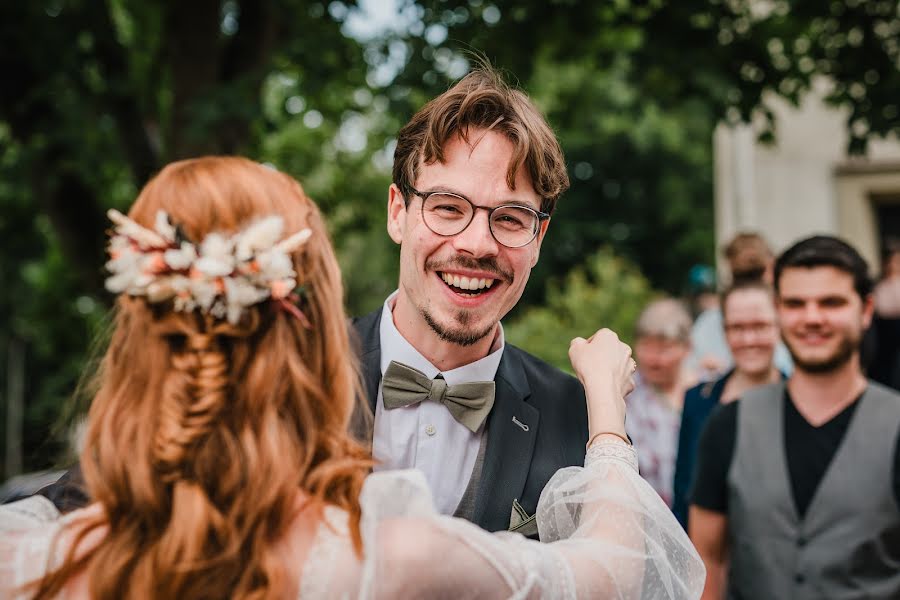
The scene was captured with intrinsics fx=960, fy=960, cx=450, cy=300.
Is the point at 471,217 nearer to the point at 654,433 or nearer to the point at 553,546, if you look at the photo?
the point at 553,546

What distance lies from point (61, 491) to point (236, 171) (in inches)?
31.4

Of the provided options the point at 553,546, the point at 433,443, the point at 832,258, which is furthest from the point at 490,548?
the point at 832,258

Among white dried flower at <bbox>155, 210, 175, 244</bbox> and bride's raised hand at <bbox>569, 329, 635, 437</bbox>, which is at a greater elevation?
white dried flower at <bbox>155, 210, 175, 244</bbox>

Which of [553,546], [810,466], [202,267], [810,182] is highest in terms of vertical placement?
[810,182]

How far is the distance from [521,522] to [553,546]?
326mm

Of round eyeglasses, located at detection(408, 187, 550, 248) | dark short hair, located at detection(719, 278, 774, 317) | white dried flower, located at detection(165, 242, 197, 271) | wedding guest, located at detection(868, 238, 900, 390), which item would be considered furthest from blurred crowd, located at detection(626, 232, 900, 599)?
white dried flower, located at detection(165, 242, 197, 271)

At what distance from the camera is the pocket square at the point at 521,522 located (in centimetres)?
224

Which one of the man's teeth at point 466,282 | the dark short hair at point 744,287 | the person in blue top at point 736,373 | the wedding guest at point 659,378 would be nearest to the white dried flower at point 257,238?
the man's teeth at point 466,282

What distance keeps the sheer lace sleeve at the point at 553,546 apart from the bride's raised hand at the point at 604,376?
0.08 meters

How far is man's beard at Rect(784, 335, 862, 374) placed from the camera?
11.3 feet

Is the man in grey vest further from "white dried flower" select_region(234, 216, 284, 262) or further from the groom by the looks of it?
"white dried flower" select_region(234, 216, 284, 262)

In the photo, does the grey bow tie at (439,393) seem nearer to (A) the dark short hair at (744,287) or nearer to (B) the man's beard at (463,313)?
(B) the man's beard at (463,313)

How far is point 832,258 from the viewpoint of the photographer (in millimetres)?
3527

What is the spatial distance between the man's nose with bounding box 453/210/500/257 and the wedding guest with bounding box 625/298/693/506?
300 centimetres
